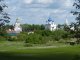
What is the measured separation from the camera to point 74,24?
27359mm

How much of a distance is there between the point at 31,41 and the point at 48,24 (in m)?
78.0

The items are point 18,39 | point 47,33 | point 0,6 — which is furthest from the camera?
point 47,33

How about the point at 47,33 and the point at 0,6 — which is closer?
the point at 0,6

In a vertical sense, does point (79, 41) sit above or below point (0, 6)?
below

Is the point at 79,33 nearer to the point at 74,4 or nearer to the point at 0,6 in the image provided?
the point at 74,4

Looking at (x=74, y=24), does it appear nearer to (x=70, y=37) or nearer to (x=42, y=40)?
(x=70, y=37)

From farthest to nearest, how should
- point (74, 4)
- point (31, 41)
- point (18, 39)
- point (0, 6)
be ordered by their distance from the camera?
point (18, 39), point (31, 41), point (74, 4), point (0, 6)

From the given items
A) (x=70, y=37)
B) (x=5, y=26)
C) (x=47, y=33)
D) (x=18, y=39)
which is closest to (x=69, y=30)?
(x=70, y=37)

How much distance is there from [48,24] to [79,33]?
154 m

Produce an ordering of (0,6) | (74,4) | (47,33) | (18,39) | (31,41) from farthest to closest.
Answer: (47,33) → (18,39) → (31,41) → (74,4) → (0,6)

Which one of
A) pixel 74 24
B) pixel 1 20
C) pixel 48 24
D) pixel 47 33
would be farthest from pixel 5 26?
pixel 48 24

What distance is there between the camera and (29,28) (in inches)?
7426

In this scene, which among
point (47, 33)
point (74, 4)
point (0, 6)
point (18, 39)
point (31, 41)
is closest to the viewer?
point (0, 6)

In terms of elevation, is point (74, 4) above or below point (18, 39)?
above
